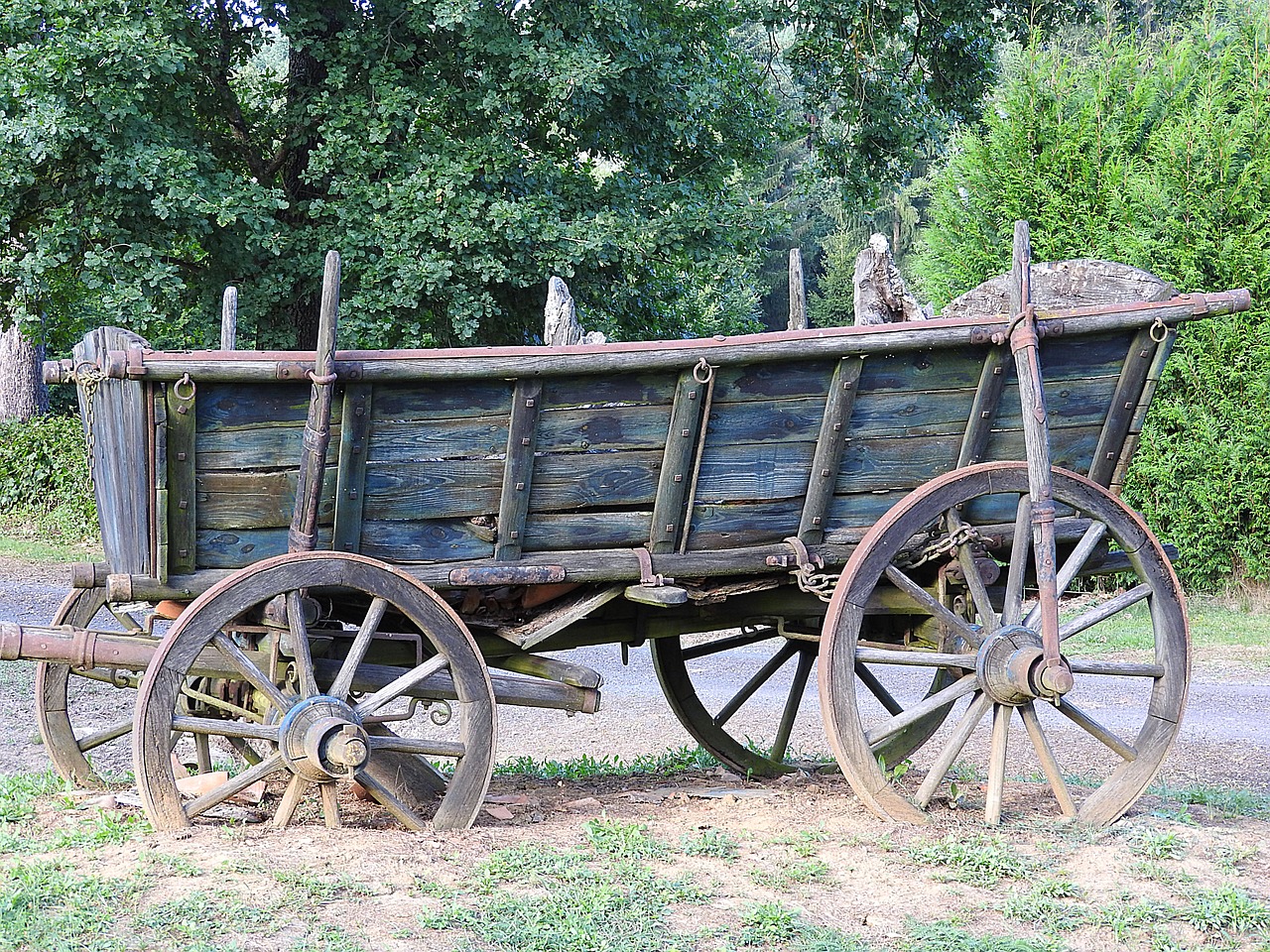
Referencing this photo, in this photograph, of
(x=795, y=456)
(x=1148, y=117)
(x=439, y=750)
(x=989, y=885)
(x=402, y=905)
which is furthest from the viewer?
(x=1148, y=117)

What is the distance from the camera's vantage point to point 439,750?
378 cm

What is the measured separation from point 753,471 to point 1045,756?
1327mm

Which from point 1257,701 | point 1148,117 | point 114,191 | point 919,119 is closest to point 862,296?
point 1257,701

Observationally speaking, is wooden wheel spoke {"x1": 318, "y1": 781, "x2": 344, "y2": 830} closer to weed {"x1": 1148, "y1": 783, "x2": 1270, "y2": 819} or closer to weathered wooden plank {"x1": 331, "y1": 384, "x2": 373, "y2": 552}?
weathered wooden plank {"x1": 331, "y1": 384, "x2": 373, "y2": 552}

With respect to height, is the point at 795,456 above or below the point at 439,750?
above

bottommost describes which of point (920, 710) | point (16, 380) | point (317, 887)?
point (317, 887)

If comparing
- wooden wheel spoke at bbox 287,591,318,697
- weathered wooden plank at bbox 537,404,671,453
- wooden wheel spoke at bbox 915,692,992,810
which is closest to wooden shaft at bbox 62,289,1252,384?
weathered wooden plank at bbox 537,404,671,453

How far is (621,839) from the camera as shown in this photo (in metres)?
3.77

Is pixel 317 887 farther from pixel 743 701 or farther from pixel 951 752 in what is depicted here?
pixel 743 701

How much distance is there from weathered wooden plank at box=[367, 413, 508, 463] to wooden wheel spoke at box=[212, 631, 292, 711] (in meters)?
0.69

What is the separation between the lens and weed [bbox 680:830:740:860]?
3703 millimetres

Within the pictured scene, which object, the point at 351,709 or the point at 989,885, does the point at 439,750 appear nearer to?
the point at 351,709

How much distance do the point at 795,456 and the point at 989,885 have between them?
56.5 inches

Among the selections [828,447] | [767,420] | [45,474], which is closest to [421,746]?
[767,420]
